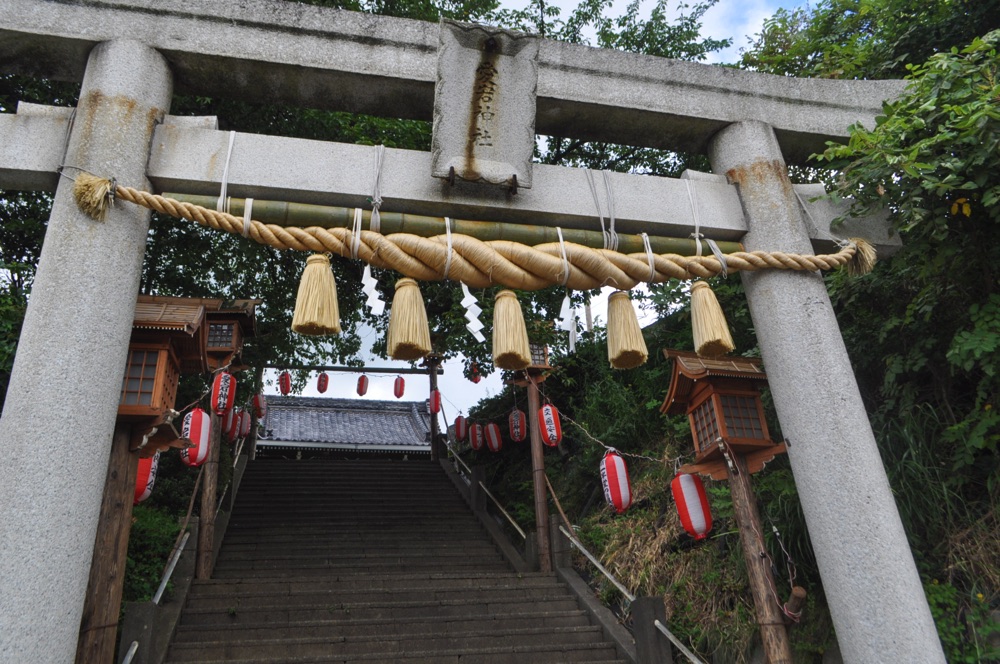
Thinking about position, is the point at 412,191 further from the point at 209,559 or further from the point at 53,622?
the point at 209,559

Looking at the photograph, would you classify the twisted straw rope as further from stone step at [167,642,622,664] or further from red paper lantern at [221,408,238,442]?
red paper lantern at [221,408,238,442]

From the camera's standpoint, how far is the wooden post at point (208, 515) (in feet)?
25.0

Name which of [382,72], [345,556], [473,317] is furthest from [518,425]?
[473,317]

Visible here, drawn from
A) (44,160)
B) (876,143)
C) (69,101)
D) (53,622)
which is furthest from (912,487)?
(69,101)

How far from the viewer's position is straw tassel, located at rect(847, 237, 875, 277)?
3.67 m

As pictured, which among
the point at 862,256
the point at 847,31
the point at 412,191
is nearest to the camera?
the point at 412,191

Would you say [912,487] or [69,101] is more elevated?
[69,101]

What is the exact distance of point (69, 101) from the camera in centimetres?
834

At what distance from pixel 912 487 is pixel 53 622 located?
5.21 metres

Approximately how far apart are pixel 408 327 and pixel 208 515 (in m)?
6.42

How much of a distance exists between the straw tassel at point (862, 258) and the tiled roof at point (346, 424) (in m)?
14.9

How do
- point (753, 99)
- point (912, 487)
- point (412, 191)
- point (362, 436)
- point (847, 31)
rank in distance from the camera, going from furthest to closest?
point (362, 436) → point (847, 31) → point (912, 487) → point (753, 99) → point (412, 191)

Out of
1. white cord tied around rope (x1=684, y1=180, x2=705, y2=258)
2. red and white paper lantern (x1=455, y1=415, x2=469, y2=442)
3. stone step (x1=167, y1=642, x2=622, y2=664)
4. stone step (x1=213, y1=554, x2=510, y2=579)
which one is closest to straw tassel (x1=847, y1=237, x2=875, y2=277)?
white cord tied around rope (x1=684, y1=180, x2=705, y2=258)

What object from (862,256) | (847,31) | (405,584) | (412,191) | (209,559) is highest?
(847,31)
